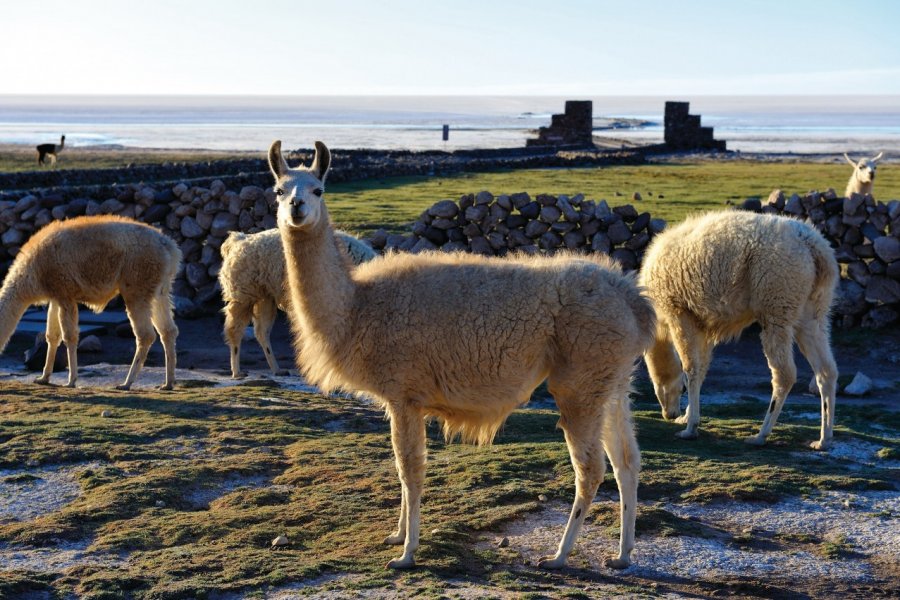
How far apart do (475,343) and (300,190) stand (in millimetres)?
1473

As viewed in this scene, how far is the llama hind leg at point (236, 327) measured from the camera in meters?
13.7

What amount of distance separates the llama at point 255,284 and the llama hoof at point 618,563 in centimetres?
732

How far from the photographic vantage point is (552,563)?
6.71 m

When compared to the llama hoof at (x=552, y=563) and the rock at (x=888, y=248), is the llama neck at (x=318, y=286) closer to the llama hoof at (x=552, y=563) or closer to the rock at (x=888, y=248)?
the llama hoof at (x=552, y=563)

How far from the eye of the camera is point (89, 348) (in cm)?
1507

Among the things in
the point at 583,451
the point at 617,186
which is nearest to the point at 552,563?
the point at 583,451

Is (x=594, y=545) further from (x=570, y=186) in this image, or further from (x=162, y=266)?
(x=570, y=186)

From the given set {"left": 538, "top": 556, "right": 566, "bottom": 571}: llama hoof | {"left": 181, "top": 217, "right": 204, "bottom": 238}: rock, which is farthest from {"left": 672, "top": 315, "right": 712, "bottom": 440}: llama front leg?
{"left": 181, "top": 217, "right": 204, "bottom": 238}: rock

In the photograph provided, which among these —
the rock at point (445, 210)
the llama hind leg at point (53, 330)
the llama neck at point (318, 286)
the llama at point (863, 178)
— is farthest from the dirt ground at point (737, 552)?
the llama at point (863, 178)

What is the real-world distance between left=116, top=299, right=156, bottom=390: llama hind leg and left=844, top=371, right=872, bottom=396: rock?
7.93m

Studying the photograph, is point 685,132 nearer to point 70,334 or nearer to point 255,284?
point 255,284

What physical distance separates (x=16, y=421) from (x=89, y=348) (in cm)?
503

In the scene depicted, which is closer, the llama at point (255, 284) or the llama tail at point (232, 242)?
the llama at point (255, 284)

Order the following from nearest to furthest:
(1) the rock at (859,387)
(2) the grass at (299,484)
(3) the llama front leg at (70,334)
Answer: (2) the grass at (299,484)
(1) the rock at (859,387)
(3) the llama front leg at (70,334)
